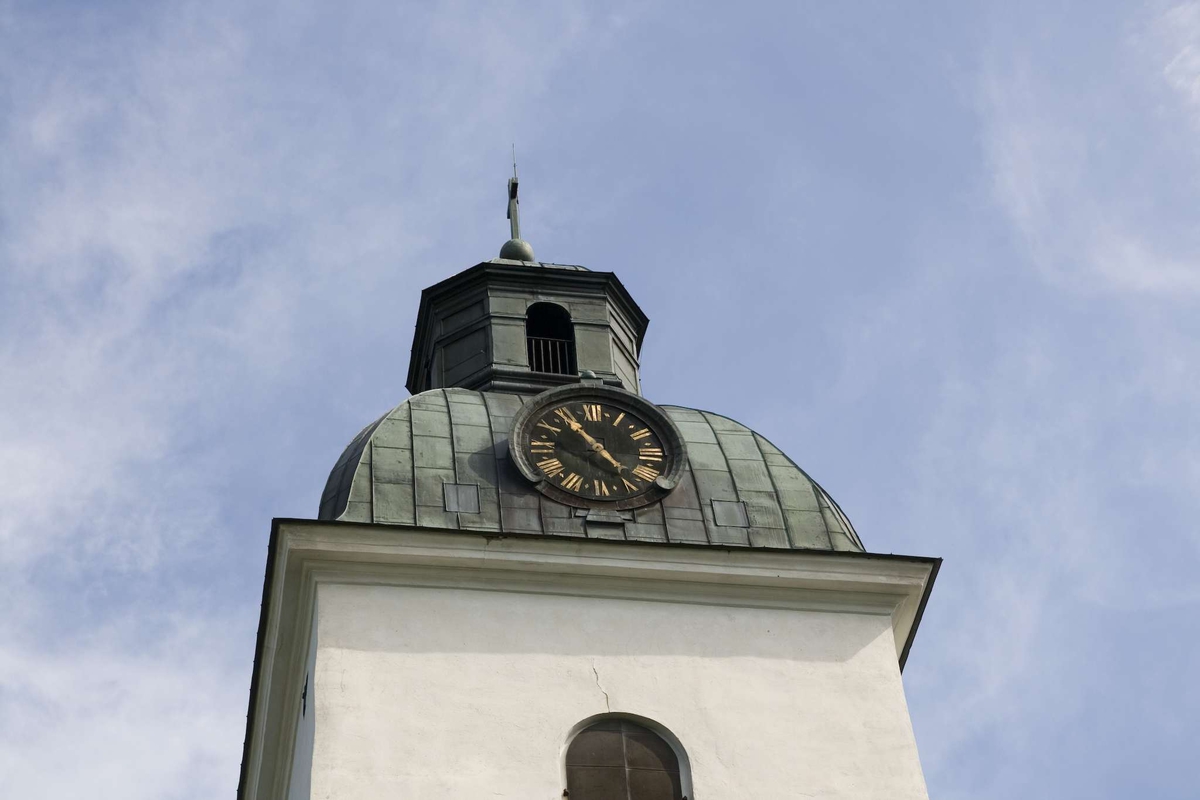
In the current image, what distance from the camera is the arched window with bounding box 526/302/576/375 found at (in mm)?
26531

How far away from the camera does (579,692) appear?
2183cm

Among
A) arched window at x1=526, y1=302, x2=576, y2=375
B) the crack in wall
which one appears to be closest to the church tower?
the crack in wall

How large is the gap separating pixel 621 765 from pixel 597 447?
143 inches

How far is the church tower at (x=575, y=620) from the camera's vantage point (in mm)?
21266

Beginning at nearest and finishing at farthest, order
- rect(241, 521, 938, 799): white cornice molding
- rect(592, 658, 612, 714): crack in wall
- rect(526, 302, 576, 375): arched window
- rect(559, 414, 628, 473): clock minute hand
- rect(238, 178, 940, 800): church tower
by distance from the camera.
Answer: rect(238, 178, 940, 800): church tower < rect(592, 658, 612, 714): crack in wall < rect(241, 521, 938, 799): white cornice molding < rect(559, 414, 628, 473): clock minute hand < rect(526, 302, 576, 375): arched window

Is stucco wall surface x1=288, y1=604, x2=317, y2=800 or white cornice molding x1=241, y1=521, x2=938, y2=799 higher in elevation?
white cornice molding x1=241, y1=521, x2=938, y2=799

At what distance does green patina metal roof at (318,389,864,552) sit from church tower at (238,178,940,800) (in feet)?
0.08

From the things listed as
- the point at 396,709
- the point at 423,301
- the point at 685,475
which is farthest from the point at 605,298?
the point at 396,709

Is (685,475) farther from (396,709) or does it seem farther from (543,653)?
(396,709)

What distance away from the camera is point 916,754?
21969 millimetres

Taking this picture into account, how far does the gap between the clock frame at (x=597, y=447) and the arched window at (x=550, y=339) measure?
2.11 metres

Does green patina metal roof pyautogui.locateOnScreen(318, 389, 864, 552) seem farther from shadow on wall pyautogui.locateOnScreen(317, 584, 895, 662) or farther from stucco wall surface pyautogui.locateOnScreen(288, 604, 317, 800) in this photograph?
stucco wall surface pyautogui.locateOnScreen(288, 604, 317, 800)

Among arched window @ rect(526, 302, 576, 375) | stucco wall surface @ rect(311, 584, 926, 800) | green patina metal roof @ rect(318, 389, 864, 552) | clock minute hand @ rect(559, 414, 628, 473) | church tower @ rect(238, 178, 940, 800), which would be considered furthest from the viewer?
arched window @ rect(526, 302, 576, 375)

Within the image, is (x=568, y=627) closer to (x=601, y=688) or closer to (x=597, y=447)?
(x=601, y=688)
